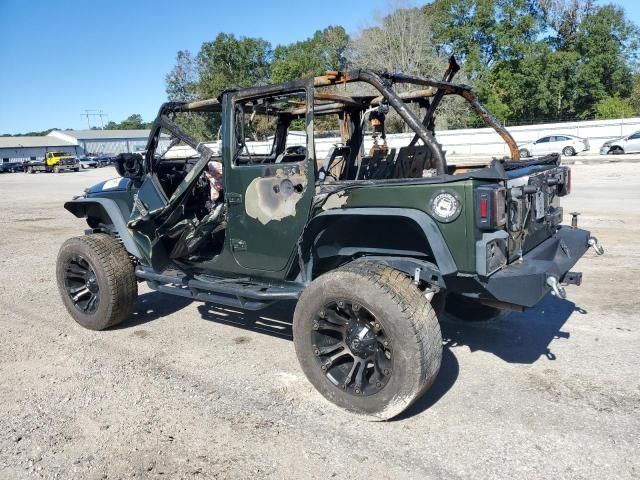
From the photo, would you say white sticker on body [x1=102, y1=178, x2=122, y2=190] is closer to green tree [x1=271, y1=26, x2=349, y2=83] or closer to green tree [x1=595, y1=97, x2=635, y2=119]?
green tree [x1=595, y1=97, x2=635, y2=119]

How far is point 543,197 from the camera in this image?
13.2 feet

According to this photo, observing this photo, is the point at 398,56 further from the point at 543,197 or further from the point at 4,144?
the point at 4,144

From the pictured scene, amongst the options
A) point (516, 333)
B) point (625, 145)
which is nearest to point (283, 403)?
point (516, 333)

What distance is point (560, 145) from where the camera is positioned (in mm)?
32031

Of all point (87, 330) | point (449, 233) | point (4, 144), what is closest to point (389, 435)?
point (449, 233)

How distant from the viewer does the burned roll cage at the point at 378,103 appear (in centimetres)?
378

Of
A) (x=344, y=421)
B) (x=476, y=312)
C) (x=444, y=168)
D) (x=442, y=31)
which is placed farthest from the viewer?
(x=442, y=31)

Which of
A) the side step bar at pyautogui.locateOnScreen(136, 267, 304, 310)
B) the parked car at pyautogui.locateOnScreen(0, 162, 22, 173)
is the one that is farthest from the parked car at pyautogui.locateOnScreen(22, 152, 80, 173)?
the side step bar at pyautogui.locateOnScreen(136, 267, 304, 310)

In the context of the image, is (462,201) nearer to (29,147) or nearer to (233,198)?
(233,198)

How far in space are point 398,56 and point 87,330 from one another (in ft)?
154

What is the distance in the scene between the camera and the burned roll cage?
3.78 meters

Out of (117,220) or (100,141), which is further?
(100,141)

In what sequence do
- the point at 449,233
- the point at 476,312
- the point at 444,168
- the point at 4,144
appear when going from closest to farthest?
the point at 449,233 → the point at 444,168 → the point at 476,312 → the point at 4,144

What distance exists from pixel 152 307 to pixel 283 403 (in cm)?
295
